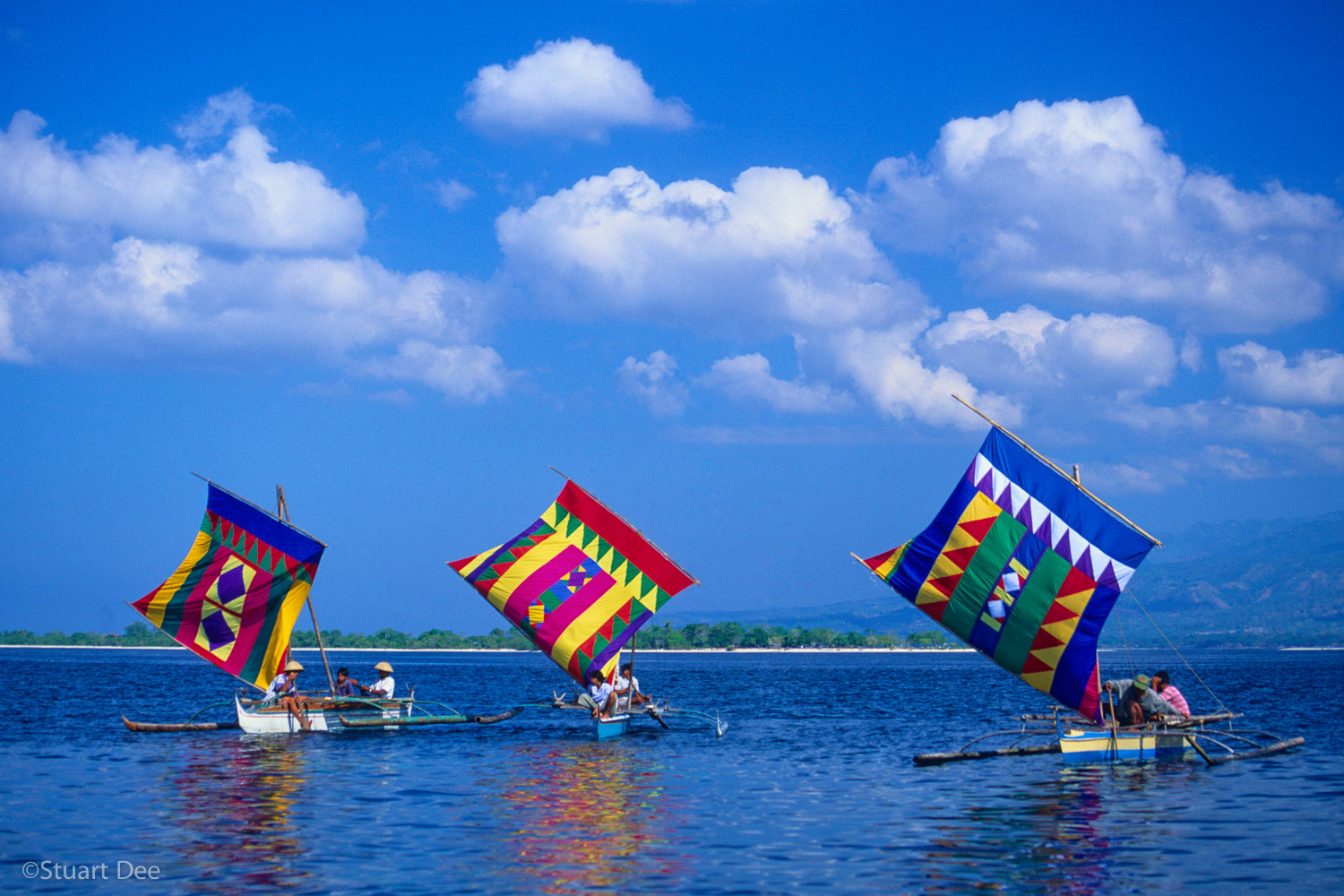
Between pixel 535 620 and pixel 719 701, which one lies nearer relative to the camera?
pixel 535 620

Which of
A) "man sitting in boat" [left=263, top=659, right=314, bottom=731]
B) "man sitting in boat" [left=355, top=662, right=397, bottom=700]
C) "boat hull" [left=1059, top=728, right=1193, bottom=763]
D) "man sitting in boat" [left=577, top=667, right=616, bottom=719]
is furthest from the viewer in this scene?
"man sitting in boat" [left=355, top=662, right=397, bottom=700]

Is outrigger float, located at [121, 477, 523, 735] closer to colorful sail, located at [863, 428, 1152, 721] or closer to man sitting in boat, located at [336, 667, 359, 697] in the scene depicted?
man sitting in boat, located at [336, 667, 359, 697]

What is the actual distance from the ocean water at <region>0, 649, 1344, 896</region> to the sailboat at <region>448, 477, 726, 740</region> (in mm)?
3016

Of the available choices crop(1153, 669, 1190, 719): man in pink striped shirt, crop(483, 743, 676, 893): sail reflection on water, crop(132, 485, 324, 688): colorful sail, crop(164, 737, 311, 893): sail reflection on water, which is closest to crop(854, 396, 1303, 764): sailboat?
crop(1153, 669, 1190, 719): man in pink striped shirt

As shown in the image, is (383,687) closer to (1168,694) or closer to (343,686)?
(343,686)

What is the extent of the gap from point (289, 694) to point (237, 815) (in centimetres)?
1638

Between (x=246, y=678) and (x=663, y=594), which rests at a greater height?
(x=663, y=594)

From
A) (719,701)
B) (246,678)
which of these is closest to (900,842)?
(246,678)

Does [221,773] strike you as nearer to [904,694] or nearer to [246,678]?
[246,678]

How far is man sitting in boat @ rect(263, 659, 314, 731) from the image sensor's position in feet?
134

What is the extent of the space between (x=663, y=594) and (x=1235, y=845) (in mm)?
21348

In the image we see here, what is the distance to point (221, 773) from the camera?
31688 mm

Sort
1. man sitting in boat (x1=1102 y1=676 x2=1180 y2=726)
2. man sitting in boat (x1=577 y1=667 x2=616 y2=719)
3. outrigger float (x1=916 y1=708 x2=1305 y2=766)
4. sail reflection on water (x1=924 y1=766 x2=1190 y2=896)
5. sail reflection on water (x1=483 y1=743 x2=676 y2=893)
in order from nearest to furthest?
sail reflection on water (x1=924 y1=766 x2=1190 y2=896), sail reflection on water (x1=483 y1=743 x2=676 y2=893), outrigger float (x1=916 y1=708 x2=1305 y2=766), man sitting in boat (x1=1102 y1=676 x2=1180 y2=726), man sitting in boat (x1=577 y1=667 x2=616 y2=719)

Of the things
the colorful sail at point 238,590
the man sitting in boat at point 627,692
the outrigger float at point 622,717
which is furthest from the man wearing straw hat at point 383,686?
the man sitting in boat at point 627,692
